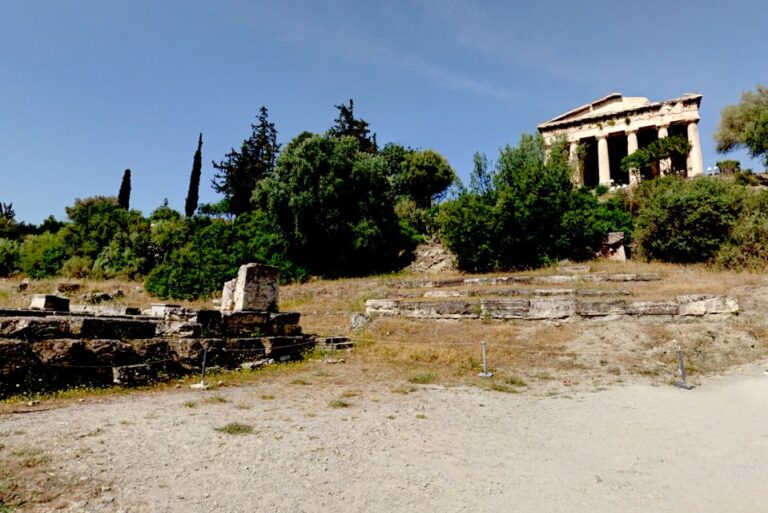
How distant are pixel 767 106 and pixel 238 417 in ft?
130

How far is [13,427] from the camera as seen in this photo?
4656mm

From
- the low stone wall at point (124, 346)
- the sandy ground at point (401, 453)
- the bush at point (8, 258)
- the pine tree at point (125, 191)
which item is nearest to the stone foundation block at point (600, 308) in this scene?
the sandy ground at point (401, 453)

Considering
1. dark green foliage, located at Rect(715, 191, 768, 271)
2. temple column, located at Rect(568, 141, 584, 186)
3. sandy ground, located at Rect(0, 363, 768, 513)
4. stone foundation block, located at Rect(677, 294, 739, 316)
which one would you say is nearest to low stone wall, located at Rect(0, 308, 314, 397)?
sandy ground, located at Rect(0, 363, 768, 513)

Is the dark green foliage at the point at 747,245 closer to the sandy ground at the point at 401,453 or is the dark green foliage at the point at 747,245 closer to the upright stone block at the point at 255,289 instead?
the sandy ground at the point at 401,453

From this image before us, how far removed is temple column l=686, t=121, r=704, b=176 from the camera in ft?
108

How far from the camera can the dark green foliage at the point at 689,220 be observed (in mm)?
18234

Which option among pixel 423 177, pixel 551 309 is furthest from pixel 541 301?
pixel 423 177

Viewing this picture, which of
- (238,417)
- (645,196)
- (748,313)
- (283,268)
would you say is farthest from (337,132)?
(238,417)

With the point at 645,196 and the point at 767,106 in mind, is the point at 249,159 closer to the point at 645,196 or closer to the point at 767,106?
the point at 645,196

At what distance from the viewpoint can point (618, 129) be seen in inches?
1452

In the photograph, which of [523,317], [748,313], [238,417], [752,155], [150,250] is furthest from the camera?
[752,155]

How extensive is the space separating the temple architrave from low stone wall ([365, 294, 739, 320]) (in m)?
22.8

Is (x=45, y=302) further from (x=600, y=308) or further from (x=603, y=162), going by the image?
(x=603, y=162)

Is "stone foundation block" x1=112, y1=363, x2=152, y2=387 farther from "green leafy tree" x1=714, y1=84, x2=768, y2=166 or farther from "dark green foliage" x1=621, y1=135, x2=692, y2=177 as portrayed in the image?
"green leafy tree" x1=714, y1=84, x2=768, y2=166
